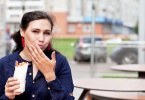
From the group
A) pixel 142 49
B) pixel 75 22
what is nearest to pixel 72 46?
pixel 142 49

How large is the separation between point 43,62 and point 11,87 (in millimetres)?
187

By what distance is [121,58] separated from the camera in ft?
39.1

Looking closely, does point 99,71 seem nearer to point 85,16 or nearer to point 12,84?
point 12,84

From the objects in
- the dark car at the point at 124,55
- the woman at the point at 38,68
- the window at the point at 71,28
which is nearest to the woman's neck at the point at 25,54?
the woman at the point at 38,68

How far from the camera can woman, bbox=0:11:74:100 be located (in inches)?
72.9

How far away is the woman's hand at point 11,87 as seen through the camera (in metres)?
1.83

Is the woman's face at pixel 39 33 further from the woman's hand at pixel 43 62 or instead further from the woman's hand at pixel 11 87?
the woman's hand at pixel 11 87

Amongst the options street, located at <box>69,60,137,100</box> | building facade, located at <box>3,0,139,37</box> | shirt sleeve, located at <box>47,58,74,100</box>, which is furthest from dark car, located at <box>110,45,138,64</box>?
building facade, located at <box>3,0,139,37</box>

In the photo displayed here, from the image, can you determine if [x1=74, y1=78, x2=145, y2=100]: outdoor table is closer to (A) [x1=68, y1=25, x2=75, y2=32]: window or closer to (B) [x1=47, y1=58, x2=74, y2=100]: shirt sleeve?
(B) [x1=47, y1=58, x2=74, y2=100]: shirt sleeve

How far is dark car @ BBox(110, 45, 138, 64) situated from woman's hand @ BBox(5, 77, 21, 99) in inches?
366

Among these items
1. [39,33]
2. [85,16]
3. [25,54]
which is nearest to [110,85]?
[25,54]

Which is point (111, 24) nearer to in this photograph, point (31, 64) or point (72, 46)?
point (72, 46)

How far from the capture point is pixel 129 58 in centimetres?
1140

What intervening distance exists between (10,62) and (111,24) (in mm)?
54572
